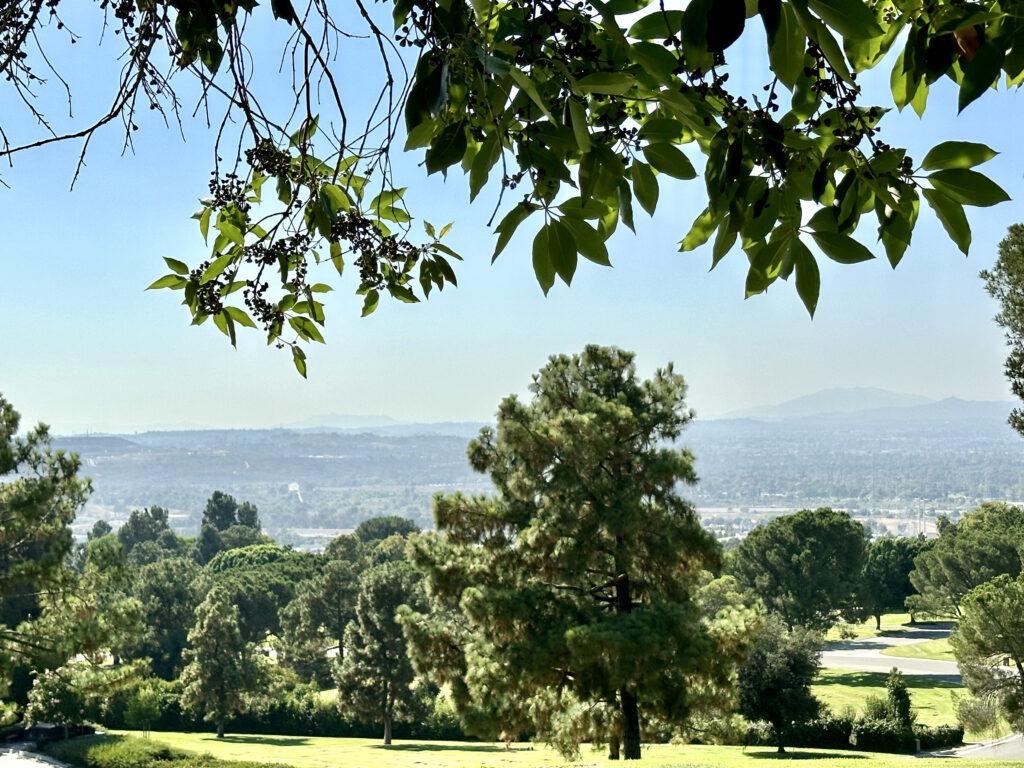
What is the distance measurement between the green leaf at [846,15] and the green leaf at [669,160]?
0.99 ft

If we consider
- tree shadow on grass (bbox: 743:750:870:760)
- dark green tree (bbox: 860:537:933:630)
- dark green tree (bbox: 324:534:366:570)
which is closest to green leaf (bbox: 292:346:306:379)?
tree shadow on grass (bbox: 743:750:870:760)

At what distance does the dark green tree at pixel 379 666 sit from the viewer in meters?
22.3

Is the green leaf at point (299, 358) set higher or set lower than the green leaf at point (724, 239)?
lower

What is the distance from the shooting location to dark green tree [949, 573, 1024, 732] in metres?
13.1

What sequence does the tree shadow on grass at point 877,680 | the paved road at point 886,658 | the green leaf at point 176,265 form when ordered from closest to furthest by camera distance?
the green leaf at point 176,265, the tree shadow on grass at point 877,680, the paved road at point 886,658

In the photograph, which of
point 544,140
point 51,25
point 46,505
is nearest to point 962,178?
point 544,140

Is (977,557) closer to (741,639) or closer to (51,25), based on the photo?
(741,639)

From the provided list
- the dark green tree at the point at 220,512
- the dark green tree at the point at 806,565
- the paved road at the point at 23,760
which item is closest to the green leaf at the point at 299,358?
the paved road at the point at 23,760

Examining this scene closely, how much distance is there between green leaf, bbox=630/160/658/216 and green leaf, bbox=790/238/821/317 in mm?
197

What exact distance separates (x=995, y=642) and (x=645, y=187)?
14.9m

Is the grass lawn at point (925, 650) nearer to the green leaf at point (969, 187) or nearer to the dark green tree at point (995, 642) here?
the dark green tree at point (995, 642)

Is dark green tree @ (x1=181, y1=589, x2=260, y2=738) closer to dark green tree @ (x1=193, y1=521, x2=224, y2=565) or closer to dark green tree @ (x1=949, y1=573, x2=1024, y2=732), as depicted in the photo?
dark green tree @ (x1=949, y1=573, x2=1024, y2=732)

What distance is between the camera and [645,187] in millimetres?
923

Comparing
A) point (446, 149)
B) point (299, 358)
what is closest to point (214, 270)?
point (299, 358)
